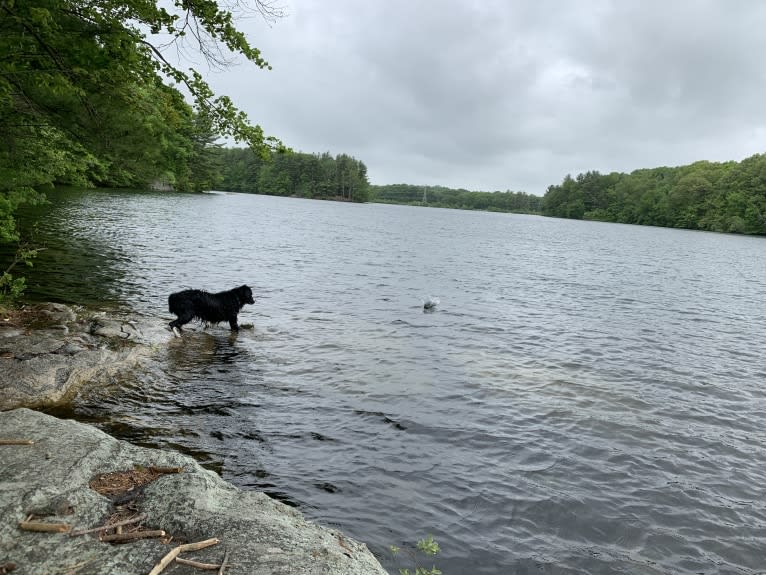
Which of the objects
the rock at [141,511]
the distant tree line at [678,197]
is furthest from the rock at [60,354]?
the distant tree line at [678,197]

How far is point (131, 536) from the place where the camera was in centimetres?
357

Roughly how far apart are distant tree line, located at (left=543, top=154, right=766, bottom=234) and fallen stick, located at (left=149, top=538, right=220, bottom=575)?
136m

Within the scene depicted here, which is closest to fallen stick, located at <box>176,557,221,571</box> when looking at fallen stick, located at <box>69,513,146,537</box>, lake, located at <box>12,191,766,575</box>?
fallen stick, located at <box>69,513,146,537</box>

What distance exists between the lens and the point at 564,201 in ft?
618

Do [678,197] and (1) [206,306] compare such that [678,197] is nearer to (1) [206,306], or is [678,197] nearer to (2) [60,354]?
(1) [206,306]

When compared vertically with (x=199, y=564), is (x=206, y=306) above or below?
below

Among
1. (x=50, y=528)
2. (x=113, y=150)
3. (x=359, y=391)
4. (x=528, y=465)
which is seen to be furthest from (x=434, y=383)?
(x=113, y=150)

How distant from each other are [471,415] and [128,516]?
6734mm

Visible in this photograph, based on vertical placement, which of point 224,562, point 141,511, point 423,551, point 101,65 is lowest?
point 423,551

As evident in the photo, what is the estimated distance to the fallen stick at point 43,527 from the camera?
352 cm

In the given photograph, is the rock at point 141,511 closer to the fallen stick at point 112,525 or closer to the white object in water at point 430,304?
the fallen stick at point 112,525

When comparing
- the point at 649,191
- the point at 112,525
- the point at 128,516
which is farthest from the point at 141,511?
the point at 649,191

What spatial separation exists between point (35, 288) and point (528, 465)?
15.3 metres

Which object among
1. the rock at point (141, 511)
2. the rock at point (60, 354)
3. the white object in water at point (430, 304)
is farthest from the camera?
the white object in water at point (430, 304)
